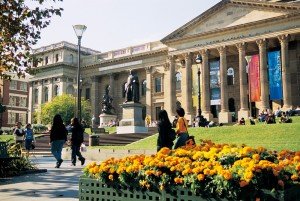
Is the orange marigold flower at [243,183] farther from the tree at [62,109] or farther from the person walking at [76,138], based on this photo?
the tree at [62,109]

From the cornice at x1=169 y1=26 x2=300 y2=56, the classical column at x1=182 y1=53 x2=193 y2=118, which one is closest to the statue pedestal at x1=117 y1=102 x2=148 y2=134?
the classical column at x1=182 y1=53 x2=193 y2=118

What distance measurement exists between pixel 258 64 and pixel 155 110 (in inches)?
846

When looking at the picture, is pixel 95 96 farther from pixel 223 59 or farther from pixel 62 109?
pixel 223 59

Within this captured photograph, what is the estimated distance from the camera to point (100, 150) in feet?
63.7

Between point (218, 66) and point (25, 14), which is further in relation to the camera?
point (218, 66)

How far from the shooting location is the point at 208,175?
385cm

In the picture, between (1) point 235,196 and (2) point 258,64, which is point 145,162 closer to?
(1) point 235,196

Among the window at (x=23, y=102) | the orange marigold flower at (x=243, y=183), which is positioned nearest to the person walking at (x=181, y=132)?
the orange marigold flower at (x=243, y=183)

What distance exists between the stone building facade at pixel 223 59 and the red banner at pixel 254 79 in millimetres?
346

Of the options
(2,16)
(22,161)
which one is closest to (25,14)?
(2,16)

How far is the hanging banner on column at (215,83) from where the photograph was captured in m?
46.2

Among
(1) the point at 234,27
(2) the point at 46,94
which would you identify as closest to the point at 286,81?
(1) the point at 234,27

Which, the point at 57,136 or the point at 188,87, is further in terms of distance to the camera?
the point at 188,87

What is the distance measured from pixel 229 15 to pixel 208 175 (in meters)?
44.4
